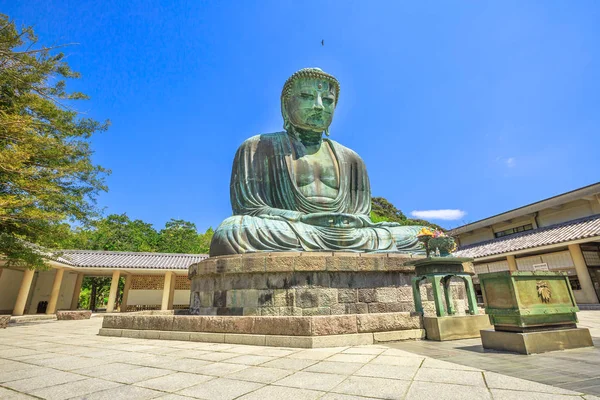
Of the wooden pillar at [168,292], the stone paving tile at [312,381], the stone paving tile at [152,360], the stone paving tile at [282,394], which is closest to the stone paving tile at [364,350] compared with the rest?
the stone paving tile at [312,381]

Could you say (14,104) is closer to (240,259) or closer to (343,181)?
(240,259)

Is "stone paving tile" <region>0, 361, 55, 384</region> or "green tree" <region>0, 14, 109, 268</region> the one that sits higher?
"green tree" <region>0, 14, 109, 268</region>

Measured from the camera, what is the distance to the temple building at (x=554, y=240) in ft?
34.7

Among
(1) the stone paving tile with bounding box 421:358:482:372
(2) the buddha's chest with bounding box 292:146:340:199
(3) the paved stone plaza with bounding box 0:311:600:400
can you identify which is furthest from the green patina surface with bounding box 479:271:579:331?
(2) the buddha's chest with bounding box 292:146:340:199

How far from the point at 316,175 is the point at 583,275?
1058 centimetres

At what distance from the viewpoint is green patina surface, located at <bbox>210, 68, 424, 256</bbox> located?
5.31m

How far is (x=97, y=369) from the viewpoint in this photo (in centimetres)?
256

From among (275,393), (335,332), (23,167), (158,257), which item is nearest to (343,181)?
(335,332)

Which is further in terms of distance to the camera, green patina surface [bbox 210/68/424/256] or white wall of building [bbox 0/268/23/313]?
white wall of building [bbox 0/268/23/313]

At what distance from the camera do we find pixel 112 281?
1577cm

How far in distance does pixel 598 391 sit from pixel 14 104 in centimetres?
1168

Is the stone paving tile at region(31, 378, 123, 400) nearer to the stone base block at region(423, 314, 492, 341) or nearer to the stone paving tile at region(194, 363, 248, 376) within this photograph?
the stone paving tile at region(194, 363, 248, 376)

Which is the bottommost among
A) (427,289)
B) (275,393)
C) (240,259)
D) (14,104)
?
(275,393)

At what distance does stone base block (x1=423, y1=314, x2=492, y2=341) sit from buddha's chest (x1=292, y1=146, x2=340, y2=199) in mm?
3590
